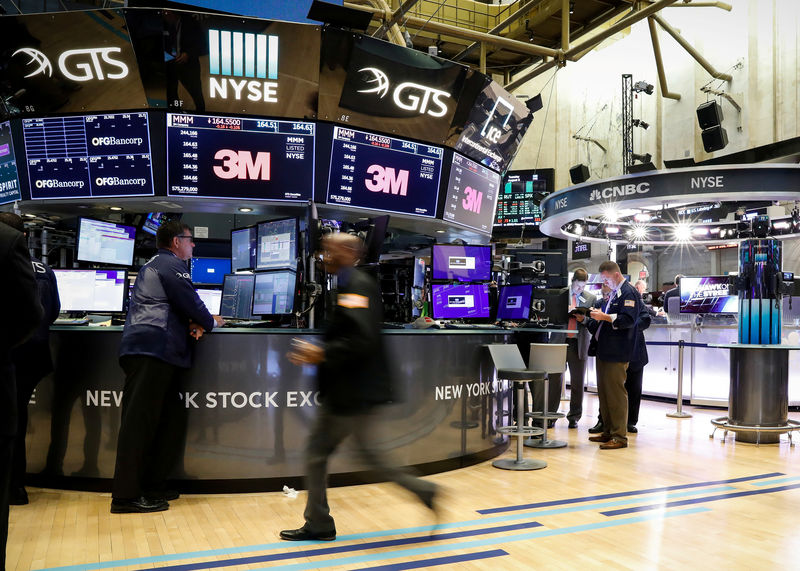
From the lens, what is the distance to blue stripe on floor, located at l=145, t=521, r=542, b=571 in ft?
9.66

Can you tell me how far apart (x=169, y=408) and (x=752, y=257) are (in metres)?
5.72

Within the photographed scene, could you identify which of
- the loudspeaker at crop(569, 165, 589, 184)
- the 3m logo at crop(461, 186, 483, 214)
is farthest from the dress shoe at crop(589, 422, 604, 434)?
the loudspeaker at crop(569, 165, 589, 184)

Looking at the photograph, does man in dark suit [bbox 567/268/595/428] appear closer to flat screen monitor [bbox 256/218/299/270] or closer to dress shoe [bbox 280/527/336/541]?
flat screen monitor [bbox 256/218/299/270]

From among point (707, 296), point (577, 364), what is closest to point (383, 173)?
point (577, 364)

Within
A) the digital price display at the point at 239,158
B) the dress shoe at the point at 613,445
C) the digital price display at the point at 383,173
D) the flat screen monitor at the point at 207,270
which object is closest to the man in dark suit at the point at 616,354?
the dress shoe at the point at 613,445

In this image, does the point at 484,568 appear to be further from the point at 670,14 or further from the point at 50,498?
the point at 670,14

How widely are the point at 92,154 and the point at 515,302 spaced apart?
13.1 ft

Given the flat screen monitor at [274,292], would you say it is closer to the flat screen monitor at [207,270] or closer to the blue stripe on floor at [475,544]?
the flat screen monitor at [207,270]

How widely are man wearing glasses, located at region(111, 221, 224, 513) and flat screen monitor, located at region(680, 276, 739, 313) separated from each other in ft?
27.4

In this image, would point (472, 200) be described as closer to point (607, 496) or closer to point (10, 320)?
point (607, 496)

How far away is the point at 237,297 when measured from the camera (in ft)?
18.1

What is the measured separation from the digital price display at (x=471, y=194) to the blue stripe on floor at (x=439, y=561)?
386 cm

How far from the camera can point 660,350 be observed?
9836mm

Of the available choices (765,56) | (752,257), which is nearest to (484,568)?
(752,257)
